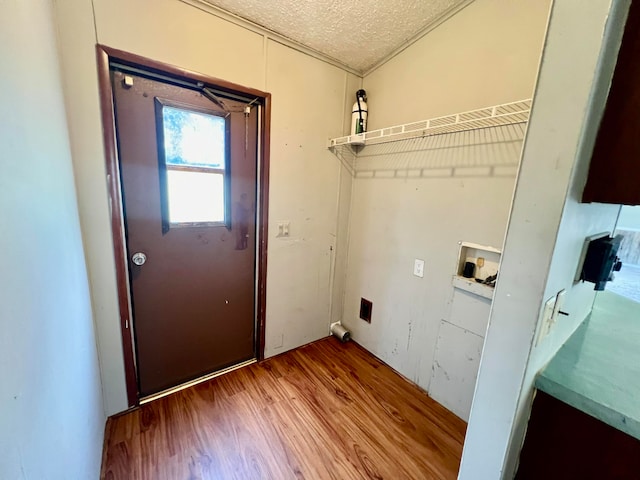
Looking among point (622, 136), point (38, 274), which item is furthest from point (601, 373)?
point (38, 274)

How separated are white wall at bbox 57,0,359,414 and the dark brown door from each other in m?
0.13

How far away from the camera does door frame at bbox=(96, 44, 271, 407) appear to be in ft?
4.34

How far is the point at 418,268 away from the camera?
189cm

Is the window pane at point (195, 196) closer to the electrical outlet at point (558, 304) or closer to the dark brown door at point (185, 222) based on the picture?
the dark brown door at point (185, 222)

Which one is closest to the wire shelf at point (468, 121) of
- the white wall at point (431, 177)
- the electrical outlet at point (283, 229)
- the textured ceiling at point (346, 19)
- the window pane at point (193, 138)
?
the white wall at point (431, 177)

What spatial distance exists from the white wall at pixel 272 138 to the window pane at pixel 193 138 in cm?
28

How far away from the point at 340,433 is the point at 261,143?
2035mm

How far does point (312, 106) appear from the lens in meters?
2.04

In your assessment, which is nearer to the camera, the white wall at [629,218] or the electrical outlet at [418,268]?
the white wall at [629,218]

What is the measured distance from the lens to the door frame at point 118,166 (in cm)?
132

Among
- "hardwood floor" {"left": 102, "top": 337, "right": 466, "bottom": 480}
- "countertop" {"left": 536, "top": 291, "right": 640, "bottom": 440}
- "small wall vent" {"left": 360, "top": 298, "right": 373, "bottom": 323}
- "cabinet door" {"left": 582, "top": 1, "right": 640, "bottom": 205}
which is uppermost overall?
"cabinet door" {"left": 582, "top": 1, "right": 640, "bottom": 205}

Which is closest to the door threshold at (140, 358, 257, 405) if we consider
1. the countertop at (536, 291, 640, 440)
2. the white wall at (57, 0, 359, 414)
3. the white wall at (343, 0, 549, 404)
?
the white wall at (57, 0, 359, 414)

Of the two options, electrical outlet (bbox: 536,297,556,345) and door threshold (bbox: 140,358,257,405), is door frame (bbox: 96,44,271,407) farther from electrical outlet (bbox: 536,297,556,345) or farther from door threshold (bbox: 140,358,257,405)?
electrical outlet (bbox: 536,297,556,345)

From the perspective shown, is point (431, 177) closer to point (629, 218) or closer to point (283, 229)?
point (629, 218)
